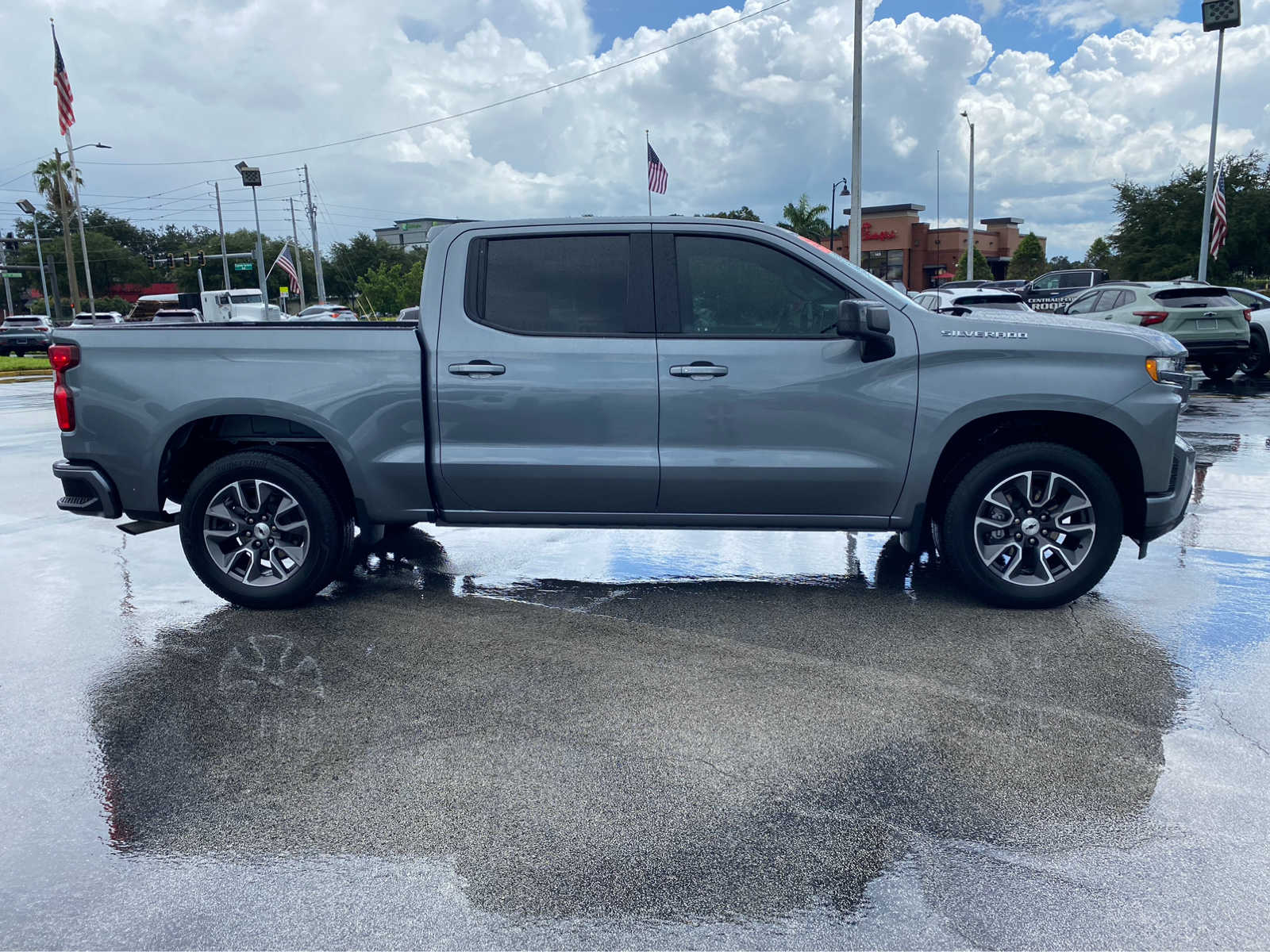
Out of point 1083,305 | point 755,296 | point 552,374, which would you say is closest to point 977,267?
point 1083,305

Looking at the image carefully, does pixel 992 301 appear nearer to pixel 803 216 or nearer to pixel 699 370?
pixel 699 370

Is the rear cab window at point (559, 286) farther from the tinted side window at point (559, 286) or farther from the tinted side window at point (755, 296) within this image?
the tinted side window at point (755, 296)

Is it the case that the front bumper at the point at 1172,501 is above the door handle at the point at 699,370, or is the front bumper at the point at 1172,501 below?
below

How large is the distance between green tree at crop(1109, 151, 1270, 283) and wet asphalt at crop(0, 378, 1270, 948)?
37032 millimetres

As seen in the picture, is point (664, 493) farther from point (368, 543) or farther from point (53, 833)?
point (53, 833)

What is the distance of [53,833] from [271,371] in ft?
8.86

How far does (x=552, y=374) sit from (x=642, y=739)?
210 centimetres

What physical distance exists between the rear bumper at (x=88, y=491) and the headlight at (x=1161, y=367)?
18.0 ft

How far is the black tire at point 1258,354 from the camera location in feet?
58.7

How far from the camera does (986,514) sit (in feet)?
17.3

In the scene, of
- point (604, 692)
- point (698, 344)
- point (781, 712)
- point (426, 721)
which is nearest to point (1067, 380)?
point (698, 344)

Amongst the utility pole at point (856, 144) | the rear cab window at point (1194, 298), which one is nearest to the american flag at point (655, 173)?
the utility pole at point (856, 144)

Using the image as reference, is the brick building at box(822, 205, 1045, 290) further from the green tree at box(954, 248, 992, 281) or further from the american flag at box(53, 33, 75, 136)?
the american flag at box(53, 33, 75, 136)

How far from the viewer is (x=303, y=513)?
18.0 feet
